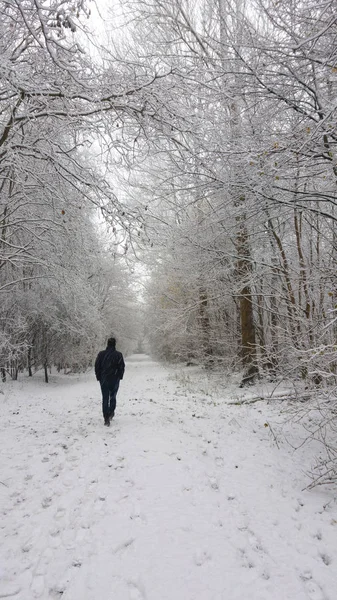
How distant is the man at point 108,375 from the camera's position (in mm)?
7445

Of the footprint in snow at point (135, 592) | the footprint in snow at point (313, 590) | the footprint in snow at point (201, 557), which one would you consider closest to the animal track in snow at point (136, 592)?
the footprint in snow at point (135, 592)

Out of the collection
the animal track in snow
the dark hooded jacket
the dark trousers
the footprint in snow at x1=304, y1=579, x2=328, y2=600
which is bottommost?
the footprint in snow at x1=304, y1=579, x2=328, y2=600

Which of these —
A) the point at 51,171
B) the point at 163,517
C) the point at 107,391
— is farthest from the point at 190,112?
the point at 107,391

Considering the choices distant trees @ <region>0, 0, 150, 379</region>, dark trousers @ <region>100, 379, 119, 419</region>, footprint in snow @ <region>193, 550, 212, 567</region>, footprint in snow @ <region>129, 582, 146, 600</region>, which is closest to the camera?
footprint in snow @ <region>129, 582, 146, 600</region>

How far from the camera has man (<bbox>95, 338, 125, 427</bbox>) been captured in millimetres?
7445

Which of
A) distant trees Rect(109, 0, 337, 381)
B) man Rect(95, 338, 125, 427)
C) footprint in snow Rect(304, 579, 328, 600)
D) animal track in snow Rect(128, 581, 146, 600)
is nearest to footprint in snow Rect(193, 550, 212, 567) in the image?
animal track in snow Rect(128, 581, 146, 600)

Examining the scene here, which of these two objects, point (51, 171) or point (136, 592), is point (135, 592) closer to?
point (136, 592)

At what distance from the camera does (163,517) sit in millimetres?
3619

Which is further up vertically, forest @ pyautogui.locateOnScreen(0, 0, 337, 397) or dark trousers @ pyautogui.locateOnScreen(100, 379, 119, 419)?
forest @ pyautogui.locateOnScreen(0, 0, 337, 397)

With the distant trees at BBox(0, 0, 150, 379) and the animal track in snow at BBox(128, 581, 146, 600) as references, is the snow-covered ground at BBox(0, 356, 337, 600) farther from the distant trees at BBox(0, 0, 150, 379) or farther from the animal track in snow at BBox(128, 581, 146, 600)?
the distant trees at BBox(0, 0, 150, 379)

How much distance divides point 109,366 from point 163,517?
417cm

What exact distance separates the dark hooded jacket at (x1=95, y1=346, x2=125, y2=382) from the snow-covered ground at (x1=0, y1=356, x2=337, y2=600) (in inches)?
43.8

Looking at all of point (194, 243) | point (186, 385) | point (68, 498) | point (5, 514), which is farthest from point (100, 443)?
point (186, 385)

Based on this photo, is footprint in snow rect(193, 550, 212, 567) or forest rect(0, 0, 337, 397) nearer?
footprint in snow rect(193, 550, 212, 567)
